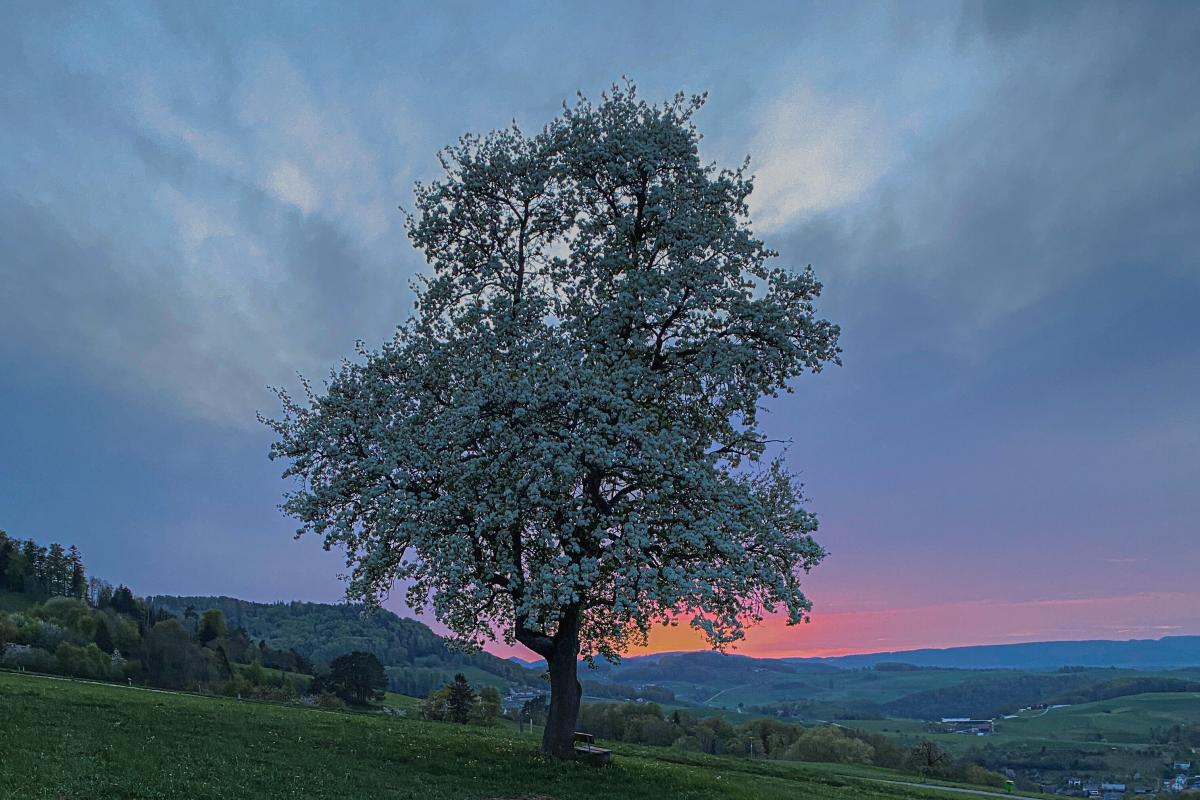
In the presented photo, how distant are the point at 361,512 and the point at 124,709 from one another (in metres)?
14.3

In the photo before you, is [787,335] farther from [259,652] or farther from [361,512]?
[259,652]

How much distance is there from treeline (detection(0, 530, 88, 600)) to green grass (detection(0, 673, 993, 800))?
177409 mm

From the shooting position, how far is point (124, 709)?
3039cm

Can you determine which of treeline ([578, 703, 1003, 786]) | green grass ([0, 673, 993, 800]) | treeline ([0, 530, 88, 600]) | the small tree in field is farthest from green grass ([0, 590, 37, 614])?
the small tree in field

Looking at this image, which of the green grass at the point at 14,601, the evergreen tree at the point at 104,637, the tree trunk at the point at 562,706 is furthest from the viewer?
the green grass at the point at 14,601

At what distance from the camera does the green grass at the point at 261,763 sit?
1928 cm

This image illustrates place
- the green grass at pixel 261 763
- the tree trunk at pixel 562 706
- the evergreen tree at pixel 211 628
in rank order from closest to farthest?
1. the green grass at pixel 261 763
2. the tree trunk at pixel 562 706
3. the evergreen tree at pixel 211 628

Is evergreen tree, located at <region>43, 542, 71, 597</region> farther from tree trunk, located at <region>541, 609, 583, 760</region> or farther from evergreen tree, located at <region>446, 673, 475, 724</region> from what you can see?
tree trunk, located at <region>541, 609, 583, 760</region>

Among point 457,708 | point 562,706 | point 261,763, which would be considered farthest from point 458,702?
point 261,763

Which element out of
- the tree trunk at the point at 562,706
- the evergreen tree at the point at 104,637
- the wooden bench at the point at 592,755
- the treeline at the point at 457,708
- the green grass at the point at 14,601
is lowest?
the treeline at the point at 457,708

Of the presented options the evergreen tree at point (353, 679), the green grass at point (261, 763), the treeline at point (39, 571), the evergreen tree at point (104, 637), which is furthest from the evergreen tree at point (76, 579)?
the green grass at point (261, 763)

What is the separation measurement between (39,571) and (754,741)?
7104 inches

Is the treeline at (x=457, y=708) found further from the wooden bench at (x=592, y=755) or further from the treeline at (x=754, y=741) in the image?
the wooden bench at (x=592, y=755)

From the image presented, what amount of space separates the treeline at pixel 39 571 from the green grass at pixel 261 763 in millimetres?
177409
